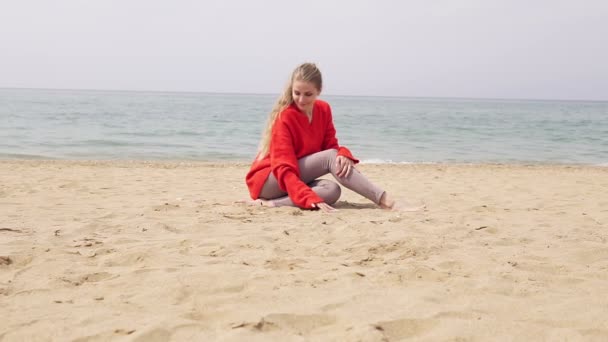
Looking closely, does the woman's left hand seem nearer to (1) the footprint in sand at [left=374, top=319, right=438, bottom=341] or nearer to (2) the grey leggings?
(2) the grey leggings

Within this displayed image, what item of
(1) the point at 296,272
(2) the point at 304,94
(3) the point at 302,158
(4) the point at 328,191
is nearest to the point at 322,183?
(4) the point at 328,191

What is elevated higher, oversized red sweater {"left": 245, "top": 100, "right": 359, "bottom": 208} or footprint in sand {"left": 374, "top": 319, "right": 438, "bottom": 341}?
oversized red sweater {"left": 245, "top": 100, "right": 359, "bottom": 208}

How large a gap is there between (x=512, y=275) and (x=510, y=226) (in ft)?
4.74

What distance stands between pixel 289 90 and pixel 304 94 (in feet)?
0.74

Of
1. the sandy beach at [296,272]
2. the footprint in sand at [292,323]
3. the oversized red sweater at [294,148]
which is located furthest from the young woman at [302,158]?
the footprint in sand at [292,323]

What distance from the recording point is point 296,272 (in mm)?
2697

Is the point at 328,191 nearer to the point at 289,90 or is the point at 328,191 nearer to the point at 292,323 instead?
the point at 289,90

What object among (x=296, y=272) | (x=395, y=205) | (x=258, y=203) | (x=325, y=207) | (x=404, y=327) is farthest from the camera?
(x=258, y=203)

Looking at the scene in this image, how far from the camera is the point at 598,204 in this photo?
5387mm

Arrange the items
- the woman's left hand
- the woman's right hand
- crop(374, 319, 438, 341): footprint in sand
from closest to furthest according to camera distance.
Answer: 1. crop(374, 319, 438, 341): footprint in sand
2. the woman's right hand
3. the woman's left hand

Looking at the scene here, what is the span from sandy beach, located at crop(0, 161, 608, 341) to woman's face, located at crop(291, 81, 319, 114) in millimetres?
876

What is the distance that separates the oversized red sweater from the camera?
452cm

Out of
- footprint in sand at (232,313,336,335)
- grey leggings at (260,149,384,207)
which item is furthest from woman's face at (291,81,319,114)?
footprint in sand at (232,313,336,335)

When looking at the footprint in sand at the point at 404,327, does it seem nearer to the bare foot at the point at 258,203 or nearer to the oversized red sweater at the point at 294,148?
the oversized red sweater at the point at 294,148
